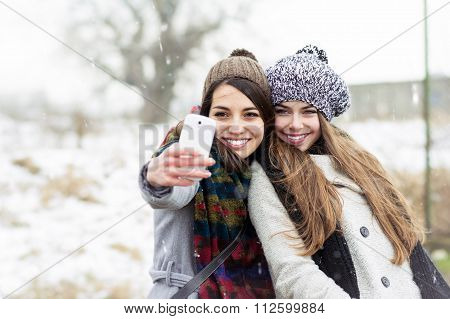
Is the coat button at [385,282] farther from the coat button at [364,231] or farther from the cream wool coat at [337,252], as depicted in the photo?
the coat button at [364,231]

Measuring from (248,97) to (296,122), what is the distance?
15 centimetres

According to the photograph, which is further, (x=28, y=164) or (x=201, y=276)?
(x=28, y=164)

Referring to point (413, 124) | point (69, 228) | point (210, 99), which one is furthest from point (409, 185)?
point (210, 99)

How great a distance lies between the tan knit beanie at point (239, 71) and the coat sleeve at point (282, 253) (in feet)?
0.81

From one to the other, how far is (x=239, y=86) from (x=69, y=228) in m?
2.39


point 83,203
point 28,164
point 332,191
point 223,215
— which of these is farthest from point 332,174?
point 28,164

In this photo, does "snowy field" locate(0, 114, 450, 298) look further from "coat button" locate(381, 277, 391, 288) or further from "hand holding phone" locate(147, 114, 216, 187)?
"hand holding phone" locate(147, 114, 216, 187)

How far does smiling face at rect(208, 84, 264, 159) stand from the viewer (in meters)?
1.27

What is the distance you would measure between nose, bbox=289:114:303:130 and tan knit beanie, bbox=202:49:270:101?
0.09 m

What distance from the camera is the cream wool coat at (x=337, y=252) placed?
1194 millimetres

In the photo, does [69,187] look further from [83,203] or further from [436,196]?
[436,196]

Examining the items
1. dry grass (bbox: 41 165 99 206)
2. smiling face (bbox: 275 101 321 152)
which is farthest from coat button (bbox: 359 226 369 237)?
dry grass (bbox: 41 165 99 206)

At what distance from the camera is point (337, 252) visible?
1.25 metres
